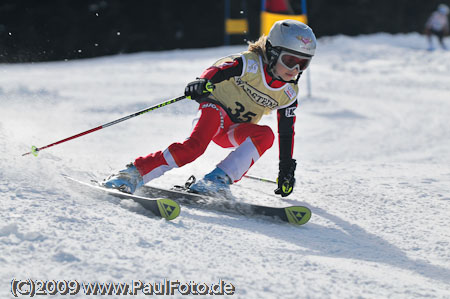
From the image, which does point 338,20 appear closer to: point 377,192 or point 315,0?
point 315,0

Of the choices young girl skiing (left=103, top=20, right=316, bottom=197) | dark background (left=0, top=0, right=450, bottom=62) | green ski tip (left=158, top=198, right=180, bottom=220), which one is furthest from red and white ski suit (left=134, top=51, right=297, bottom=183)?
dark background (left=0, top=0, right=450, bottom=62)

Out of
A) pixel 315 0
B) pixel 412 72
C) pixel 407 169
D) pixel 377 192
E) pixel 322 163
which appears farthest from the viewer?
pixel 315 0

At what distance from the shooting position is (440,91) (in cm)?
1005

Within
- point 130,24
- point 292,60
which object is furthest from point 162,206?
point 130,24

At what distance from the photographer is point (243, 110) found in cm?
362

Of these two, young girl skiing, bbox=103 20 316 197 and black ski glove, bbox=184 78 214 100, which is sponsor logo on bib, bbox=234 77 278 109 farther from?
black ski glove, bbox=184 78 214 100

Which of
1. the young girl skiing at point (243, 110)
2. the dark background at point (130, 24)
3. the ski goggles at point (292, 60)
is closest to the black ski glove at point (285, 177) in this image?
the young girl skiing at point (243, 110)

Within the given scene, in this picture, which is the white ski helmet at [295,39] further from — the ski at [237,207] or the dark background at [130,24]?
the dark background at [130,24]

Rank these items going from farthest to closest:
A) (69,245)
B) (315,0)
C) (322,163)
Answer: (315,0), (322,163), (69,245)

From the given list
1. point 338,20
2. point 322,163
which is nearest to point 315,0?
point 338,20

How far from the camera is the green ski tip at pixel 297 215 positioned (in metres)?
3.02

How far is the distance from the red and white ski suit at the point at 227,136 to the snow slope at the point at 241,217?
1.11 feet

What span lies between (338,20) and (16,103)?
13281 mm

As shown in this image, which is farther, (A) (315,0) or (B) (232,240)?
(A) (315,0)
